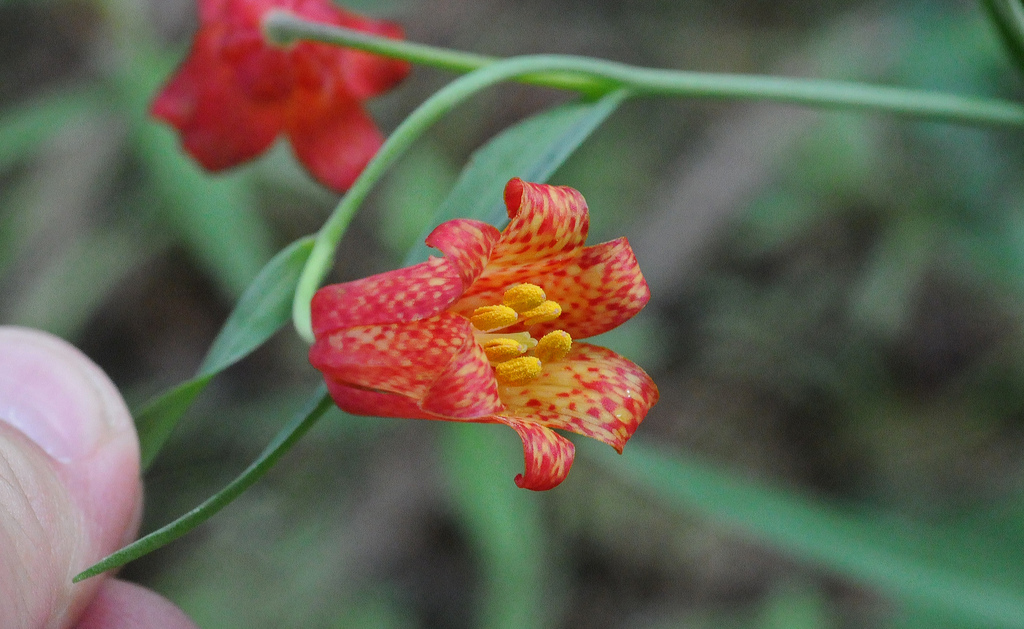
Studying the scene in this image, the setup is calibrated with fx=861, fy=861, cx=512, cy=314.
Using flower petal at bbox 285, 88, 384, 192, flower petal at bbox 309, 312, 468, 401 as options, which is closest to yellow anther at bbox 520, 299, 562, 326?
flower petal at bbox 309, 312, 468, 401

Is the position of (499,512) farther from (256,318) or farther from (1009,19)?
(1009,19)

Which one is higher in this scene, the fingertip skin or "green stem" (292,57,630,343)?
"green stem" (292,57,630,343)

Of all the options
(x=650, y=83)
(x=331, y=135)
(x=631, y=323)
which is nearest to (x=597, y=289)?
(x=650, y=83)

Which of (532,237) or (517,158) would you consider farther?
(517,158)

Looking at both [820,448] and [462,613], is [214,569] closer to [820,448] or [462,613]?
[462,613]

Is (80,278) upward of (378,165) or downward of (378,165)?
downward

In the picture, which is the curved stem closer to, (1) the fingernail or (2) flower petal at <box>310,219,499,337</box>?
(2) flower petal at <box>310,219,499,337</box>
